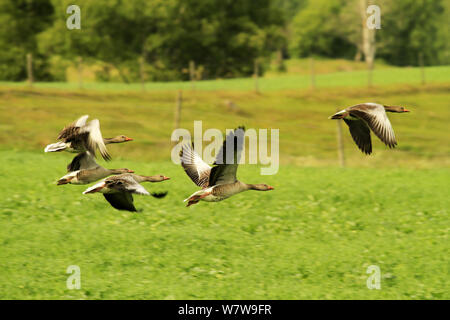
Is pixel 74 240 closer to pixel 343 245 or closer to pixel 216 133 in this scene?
pixel 343 245

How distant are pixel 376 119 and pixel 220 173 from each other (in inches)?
28.8

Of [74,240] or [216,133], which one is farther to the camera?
[74,240]

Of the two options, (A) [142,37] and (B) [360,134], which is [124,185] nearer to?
(B) [360,134]

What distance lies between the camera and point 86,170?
2.91m

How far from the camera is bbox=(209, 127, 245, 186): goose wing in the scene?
2902mm

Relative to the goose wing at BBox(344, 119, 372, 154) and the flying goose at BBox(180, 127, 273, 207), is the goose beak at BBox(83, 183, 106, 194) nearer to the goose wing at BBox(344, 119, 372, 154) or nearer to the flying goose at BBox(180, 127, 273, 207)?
the flying goose at BBox(180, 127, 273, 207)

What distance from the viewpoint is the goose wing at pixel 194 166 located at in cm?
315

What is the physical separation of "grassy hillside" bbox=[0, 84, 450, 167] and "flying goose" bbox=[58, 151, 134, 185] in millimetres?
16478

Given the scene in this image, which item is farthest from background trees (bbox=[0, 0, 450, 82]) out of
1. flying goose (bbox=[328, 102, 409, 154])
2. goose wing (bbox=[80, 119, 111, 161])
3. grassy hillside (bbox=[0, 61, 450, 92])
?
flying goose (bbox=[328, 102, 409, 154])

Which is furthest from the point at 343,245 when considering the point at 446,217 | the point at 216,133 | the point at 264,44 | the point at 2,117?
the point at 264,44

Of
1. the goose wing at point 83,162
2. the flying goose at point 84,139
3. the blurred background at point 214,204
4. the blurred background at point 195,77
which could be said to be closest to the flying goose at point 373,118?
the blurred background at point 214,204

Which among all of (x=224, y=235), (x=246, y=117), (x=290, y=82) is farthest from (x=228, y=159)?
(x=290, y=82)

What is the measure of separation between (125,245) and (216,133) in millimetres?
13493
